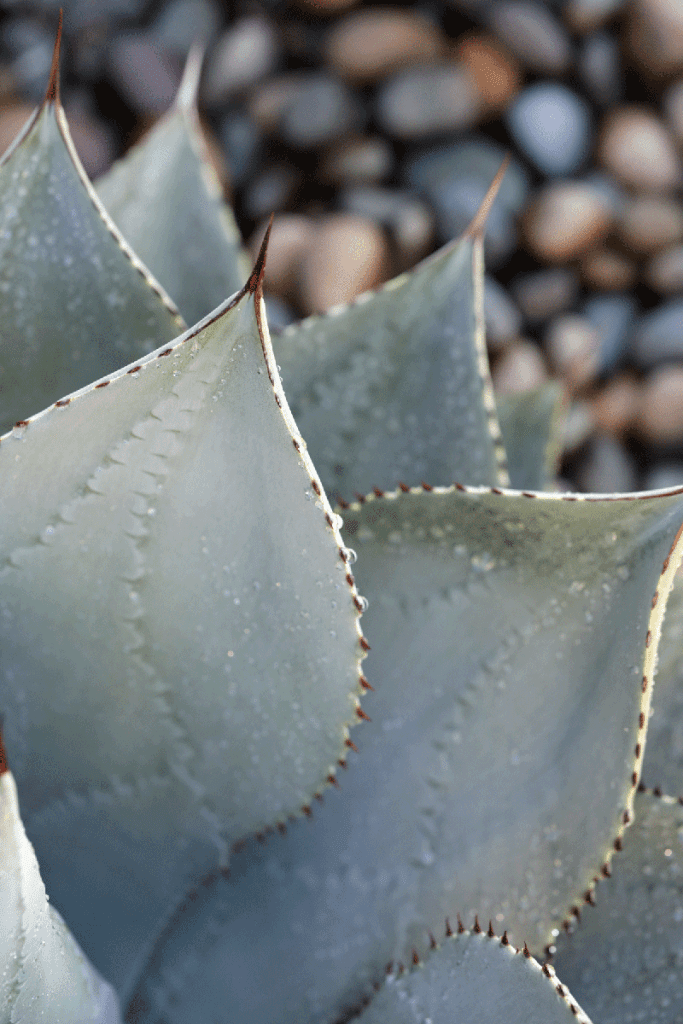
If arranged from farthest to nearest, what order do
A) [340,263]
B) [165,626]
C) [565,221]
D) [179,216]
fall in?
[565,221]
[340,263]
[179,216]
[165,626]

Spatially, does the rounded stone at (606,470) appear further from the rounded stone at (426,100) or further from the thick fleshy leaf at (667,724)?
the thick fleshy leaf at (667,724)

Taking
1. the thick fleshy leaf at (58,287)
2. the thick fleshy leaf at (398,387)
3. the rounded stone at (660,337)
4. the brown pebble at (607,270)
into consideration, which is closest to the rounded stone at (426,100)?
the brown pebble at (607,270)

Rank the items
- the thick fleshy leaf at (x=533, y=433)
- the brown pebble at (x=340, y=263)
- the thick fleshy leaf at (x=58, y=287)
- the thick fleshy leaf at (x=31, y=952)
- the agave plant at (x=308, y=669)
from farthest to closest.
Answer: the brown pebble at (x=340, y=263) → the thick fleshy leaf at (x=533, y=433) → the thick fleshy leaf at (x=58, y=287) → the agave plant at (x=308, y=669) → the thick fleshy leaf at (x=31, y=952)

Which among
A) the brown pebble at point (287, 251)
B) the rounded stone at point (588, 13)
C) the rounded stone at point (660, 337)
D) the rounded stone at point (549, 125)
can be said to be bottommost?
the rounded stone at point (660, 337)

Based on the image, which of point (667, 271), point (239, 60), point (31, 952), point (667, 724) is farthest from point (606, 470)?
point (31, 952)

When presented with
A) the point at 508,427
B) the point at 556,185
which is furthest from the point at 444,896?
the point at 556,185

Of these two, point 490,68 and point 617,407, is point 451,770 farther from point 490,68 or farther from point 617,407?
point 490,68

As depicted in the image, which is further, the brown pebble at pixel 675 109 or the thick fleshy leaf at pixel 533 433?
the brown pebble at pixel 675 109
